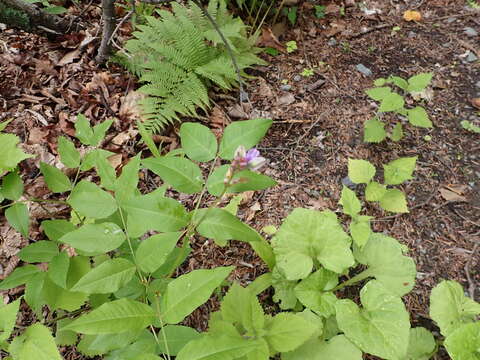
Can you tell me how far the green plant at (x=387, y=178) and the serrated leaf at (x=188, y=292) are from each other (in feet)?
4.60

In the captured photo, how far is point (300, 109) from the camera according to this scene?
2986 millimetres

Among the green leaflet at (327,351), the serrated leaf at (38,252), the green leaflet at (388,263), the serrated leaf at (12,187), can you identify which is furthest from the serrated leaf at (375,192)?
the serrated leaf at (12,187)

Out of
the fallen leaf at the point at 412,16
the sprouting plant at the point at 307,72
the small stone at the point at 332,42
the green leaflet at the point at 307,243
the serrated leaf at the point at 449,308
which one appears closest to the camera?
the serrated leaf at the point at 449,308

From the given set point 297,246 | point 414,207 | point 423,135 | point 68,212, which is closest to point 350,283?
point 297,246

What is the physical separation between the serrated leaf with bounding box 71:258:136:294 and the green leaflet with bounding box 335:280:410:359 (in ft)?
3.12

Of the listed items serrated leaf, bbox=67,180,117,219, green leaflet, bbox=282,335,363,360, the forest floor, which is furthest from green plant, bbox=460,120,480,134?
serrated leaf, bbox=67,180,117,219

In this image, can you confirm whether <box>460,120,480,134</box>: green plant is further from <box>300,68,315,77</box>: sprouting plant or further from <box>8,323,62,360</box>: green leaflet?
<box>8,323,62,360</box>: green leaflet

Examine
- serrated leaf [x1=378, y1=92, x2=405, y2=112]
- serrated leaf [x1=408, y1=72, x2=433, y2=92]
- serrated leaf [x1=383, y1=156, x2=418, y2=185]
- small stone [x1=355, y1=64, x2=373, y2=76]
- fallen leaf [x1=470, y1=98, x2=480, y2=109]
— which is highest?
serrated leaf [x1=408, y1=72, x2=433, y2=92]

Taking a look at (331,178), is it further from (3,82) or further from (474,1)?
(474,1)

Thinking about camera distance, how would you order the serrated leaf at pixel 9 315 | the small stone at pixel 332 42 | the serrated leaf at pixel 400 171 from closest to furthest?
the serrated leaf at pixel 9 315 → the serrated leaf at pixel 400 171 → the small stone at pixel 332 42

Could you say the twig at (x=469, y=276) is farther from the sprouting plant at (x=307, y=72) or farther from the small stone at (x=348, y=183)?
the sprouting plant at (x=307, y=72)

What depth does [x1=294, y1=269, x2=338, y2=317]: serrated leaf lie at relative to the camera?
1.73 meters

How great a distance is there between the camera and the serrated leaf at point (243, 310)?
144 centimetres

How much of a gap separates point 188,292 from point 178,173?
379 millimetres
